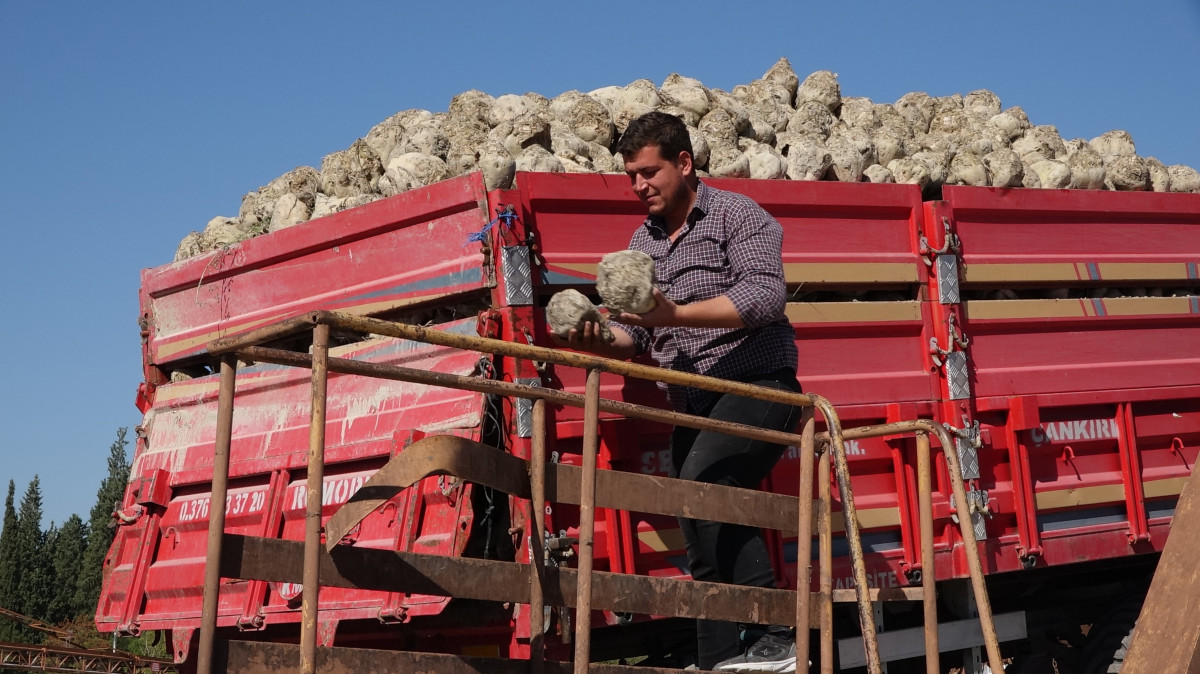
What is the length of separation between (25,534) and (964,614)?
27.9 m

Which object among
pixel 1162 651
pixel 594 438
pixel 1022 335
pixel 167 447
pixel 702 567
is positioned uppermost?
pixel 1022 335

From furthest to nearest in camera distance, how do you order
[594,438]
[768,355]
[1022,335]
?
[1022,335], [768,355], [594,438]

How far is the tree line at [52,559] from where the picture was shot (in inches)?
1059

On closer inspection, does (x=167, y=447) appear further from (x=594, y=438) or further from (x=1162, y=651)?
(x=1162, y=651)

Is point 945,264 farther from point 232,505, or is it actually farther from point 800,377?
point 232,505

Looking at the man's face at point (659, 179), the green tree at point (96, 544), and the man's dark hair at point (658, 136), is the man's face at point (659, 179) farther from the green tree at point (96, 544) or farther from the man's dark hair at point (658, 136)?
the green tree at point (96, 544)

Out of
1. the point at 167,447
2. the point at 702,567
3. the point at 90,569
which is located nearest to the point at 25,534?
the point at 90,569

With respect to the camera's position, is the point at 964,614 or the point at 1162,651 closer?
the point at 1162,651

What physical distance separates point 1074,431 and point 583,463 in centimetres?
312

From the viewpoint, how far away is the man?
3.72 meters

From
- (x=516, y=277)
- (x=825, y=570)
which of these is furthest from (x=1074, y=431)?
(x=516, y=277)

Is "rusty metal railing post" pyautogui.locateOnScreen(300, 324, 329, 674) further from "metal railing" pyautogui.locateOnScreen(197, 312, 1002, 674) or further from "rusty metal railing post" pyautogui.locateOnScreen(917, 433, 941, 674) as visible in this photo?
"rusty metal railing post" pyautogui.locateOnScreen(917, 433, 941, 674)

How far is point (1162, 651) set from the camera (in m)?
2.52

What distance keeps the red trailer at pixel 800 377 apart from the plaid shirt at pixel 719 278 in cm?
33
